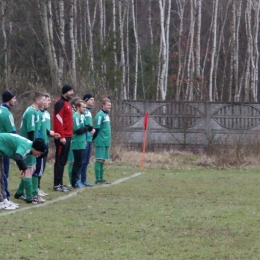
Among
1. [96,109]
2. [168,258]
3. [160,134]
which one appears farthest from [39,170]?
[160,134]

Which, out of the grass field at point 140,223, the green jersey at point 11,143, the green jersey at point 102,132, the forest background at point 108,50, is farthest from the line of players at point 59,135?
the forest background at point 108,50

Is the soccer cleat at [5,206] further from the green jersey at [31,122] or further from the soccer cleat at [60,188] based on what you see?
the soccer cleat at [60,188]

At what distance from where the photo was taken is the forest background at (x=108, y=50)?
85.8 ft

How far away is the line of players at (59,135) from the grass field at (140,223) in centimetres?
40

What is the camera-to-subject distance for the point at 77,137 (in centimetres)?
1540

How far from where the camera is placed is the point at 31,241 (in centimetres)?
882

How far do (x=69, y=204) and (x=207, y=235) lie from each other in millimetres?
3711

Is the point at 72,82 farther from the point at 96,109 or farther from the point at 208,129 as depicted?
the point at 208,129

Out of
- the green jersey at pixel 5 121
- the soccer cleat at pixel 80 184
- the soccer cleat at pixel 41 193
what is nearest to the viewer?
the green jersey at pixel 5 121

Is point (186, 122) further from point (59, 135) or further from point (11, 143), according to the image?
point (11, 143)

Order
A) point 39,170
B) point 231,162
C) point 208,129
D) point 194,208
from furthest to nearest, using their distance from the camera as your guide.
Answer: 1. point 208,129
2. point 231,162
3. point 39,170
4. point 194,208

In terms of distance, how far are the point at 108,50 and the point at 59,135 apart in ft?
58.5

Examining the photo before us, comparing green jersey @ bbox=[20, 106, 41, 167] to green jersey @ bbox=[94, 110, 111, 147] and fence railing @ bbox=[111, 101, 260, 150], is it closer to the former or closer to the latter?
green jersey @ bbox=[94, 110, 111, 147]

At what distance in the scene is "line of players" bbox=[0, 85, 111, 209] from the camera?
41.2 ft
